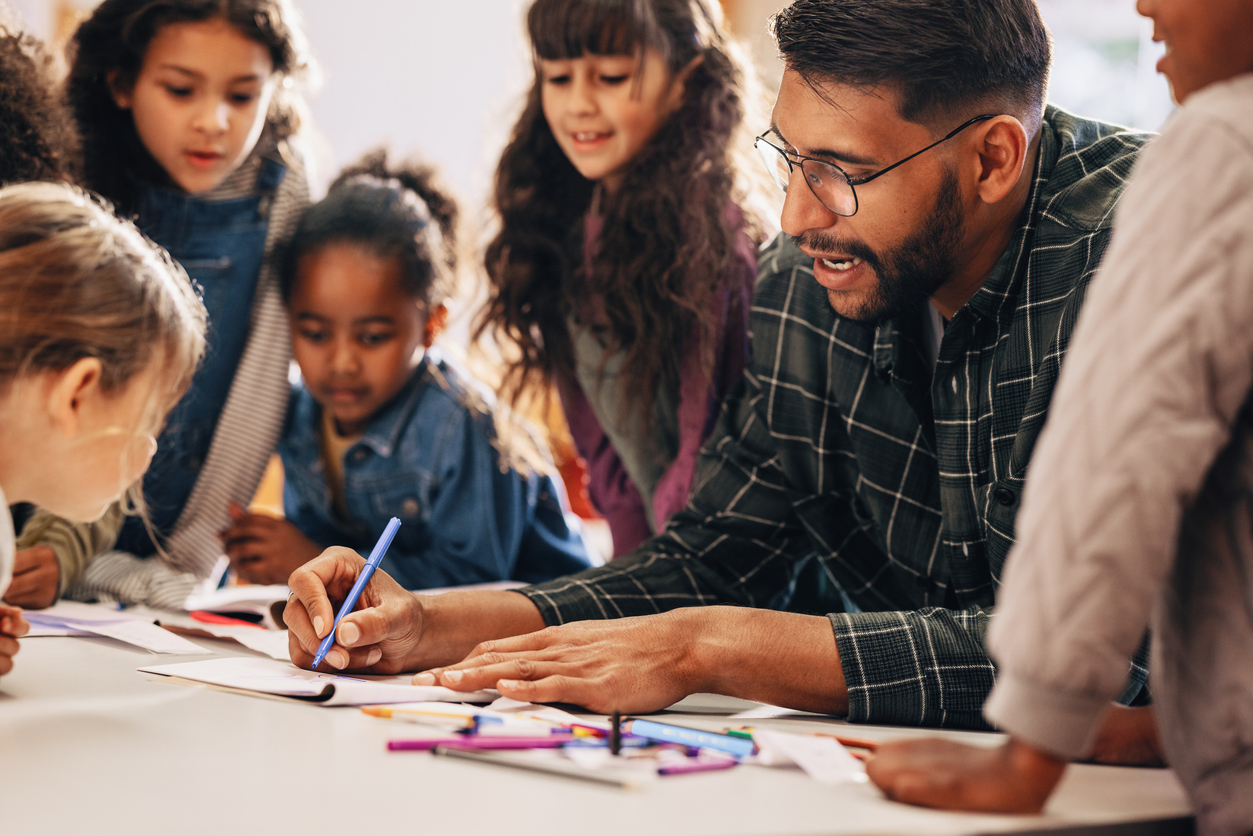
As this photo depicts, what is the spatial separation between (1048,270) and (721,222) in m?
0.67

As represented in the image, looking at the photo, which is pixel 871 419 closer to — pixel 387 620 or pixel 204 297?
pixel 387 620

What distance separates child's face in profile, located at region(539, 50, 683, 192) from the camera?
1.80 metres

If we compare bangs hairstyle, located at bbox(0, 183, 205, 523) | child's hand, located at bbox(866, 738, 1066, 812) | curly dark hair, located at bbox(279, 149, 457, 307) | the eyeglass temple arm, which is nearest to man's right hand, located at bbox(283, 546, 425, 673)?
bangs hairstyle, located at bbox(0, 183, 205, 523)

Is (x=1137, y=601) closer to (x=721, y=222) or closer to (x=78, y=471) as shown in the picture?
(x=78, y=471)

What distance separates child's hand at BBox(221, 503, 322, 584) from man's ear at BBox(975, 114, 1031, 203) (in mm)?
1250

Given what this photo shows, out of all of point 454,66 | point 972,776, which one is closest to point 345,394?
point 972,776

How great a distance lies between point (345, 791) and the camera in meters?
0.77

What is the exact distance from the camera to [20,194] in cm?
111

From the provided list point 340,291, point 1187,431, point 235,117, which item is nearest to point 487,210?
point 340,291

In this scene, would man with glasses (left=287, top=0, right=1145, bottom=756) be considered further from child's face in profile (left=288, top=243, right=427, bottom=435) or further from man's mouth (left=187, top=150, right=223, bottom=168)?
man's mouth (left=187, top=150, right=223, bottom=168)

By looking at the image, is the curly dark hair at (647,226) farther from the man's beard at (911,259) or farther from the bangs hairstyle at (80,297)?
the bangs hairstyle at (80,297)

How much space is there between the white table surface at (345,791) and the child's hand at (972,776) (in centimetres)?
1

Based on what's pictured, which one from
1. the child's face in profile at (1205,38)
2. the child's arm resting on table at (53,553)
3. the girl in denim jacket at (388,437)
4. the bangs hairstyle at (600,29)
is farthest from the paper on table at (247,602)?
the child's face in profile at (1205,38)

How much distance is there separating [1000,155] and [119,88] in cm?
142
